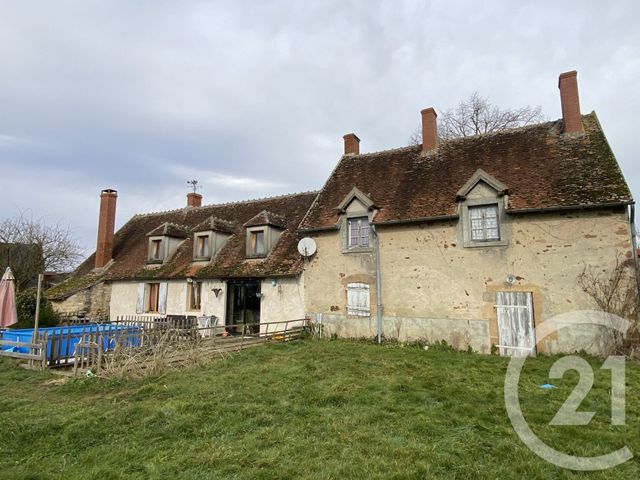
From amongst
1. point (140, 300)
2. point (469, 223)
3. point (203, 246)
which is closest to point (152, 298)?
Result: point (140, 300)

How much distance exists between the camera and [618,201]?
10977 mm

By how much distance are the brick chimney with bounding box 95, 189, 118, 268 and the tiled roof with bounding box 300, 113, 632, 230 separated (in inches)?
512

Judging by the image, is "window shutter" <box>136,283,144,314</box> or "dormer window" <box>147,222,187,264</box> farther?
Result: "dormer window" <box>147,222,187,264</box>

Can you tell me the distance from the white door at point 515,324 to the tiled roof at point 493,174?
284 cm

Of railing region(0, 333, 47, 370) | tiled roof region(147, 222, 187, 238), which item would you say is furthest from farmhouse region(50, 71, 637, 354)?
railing region(0, 333, 47, 370)

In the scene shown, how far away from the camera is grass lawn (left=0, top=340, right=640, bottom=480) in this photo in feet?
15.2

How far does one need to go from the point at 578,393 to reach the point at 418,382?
10.1ft

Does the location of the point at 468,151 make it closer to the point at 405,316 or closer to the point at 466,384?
the point at 405,316

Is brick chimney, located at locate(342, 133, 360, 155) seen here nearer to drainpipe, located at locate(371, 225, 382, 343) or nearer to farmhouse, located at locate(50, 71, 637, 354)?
farmhouse, located at locate(50, 71, 637, 354)

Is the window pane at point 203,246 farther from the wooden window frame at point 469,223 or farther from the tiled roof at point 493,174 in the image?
the wooden window frame at point 469,223

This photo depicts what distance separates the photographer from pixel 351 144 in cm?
1970

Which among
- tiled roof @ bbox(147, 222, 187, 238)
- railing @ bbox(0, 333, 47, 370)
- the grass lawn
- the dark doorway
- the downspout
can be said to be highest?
tiled roof @ bbox(147, 222, 187, 238)

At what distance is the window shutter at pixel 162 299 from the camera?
1908 centimetres

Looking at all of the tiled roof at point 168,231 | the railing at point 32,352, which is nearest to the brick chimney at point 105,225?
the tiled roof at point 168,231
